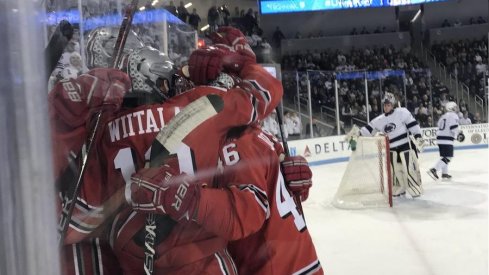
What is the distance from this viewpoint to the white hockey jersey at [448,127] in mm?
4738

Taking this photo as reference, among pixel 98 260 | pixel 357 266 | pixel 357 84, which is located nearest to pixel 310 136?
pixel 357 84

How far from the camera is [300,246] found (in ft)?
3.41

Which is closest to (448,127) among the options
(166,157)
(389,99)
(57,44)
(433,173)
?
(433,173)

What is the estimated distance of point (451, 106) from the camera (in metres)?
Answer: 4.81

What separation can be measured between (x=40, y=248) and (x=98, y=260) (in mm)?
366

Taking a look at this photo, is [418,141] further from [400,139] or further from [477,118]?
[477,118]

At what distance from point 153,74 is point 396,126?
3.40 metres

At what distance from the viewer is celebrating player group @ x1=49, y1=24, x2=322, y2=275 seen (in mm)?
635

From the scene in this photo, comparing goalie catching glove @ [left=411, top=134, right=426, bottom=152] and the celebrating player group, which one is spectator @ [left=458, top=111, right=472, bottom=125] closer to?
goalie catching glove @ [left=411, top=134, right=426, bottom=152]

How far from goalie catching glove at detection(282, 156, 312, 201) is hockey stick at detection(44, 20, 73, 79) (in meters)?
0.55

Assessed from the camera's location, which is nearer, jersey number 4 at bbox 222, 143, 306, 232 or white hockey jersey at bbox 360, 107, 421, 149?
jersey number 4 at bbox 222, 143, 306, 232

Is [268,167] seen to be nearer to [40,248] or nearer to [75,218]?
[75,218]

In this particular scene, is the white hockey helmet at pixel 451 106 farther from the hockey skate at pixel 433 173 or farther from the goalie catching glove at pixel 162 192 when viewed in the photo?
the goalie catching glove at pixel 162 192

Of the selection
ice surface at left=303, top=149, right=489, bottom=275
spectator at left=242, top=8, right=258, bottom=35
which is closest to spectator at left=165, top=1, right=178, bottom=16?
spectator at left=242, top=8, right=258, bottom=35
